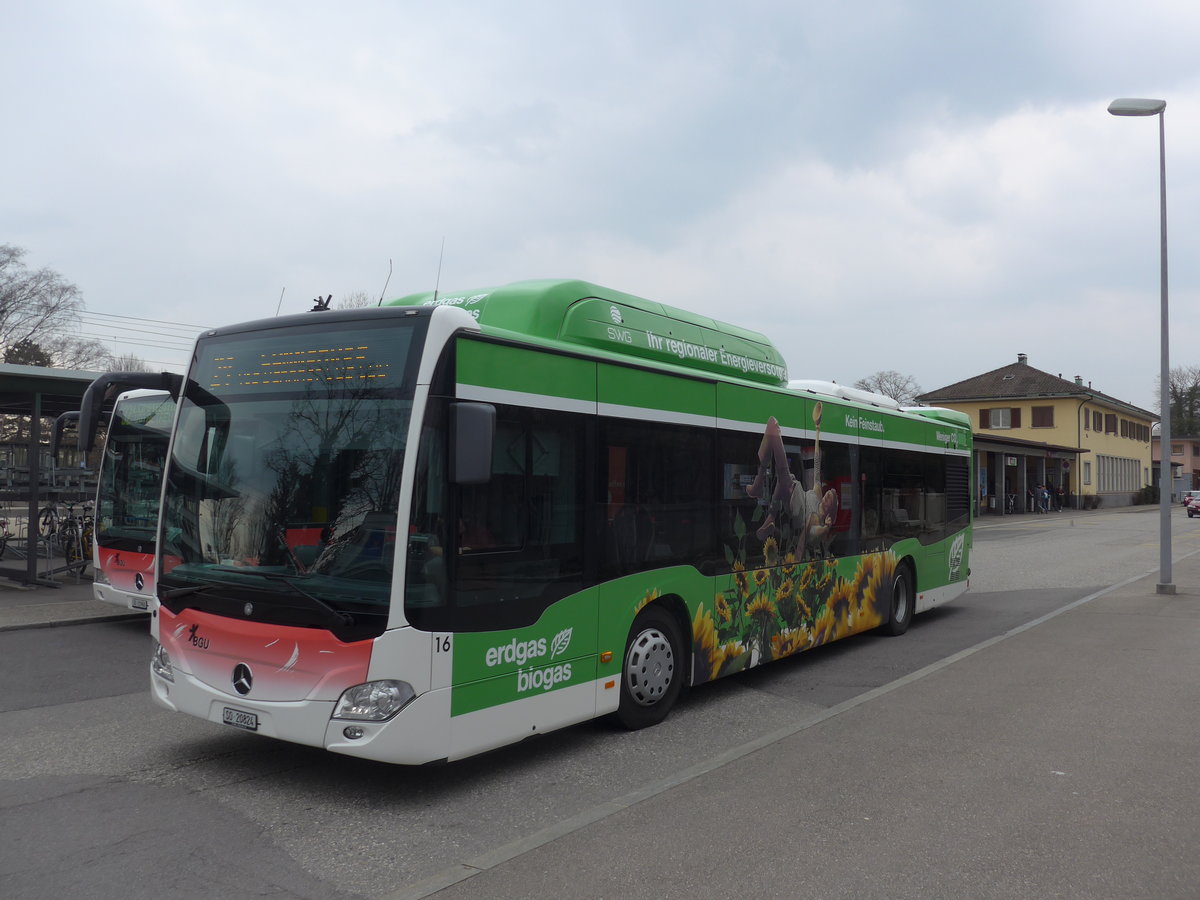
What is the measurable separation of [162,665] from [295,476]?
1636 mm

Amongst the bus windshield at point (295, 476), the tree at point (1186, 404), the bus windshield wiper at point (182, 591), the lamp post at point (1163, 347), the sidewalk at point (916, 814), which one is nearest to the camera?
the sidewalk at point (916, 814)

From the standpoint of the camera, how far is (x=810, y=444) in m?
8.90

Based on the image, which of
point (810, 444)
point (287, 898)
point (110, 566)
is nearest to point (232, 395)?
point (287, 898)

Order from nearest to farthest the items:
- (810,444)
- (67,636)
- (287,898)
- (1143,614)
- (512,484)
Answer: (287,898)
(512,484)
(810,444)
(67,636)
(1143,614)

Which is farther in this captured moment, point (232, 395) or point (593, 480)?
point (593, 480)

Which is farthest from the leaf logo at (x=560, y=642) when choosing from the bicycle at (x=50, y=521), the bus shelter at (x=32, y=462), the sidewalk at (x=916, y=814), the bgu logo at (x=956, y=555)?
the bicycle at (x=50, y=521)

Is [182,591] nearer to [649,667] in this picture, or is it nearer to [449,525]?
[449,525]

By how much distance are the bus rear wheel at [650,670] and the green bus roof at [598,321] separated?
2.03 metres

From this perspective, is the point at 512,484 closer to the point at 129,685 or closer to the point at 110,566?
the point at 129,685

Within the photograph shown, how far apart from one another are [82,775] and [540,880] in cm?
323

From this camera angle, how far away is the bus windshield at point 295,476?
488cm

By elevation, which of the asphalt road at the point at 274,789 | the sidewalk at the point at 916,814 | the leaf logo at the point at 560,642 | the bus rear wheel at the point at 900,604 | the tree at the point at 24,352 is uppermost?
the tree at the point at 24,352

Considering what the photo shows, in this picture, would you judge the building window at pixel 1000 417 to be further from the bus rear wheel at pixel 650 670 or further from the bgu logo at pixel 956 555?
the bus rear wheel at pixel 650 670

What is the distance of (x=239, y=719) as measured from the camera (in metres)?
5.11
